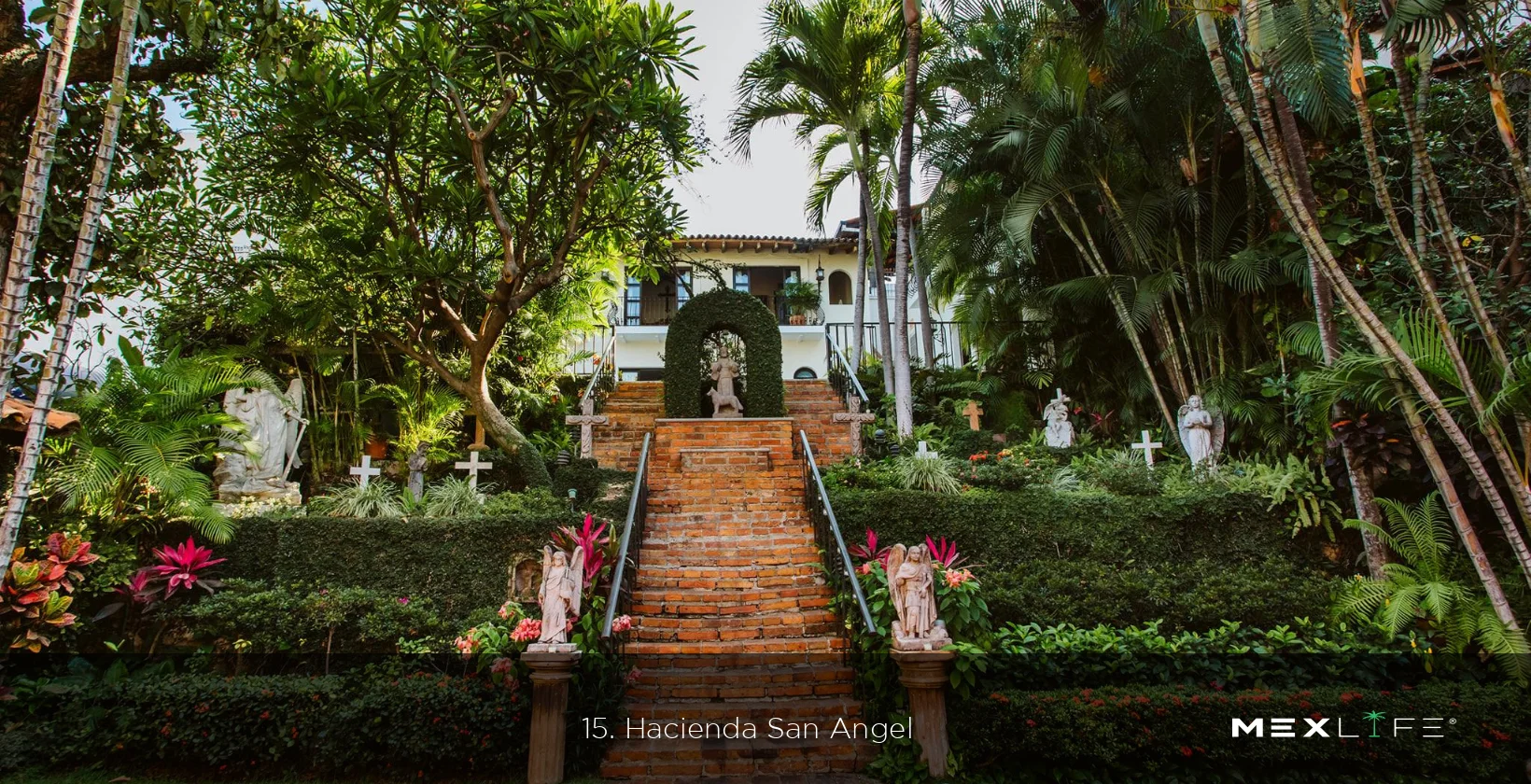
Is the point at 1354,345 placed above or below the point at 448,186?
below

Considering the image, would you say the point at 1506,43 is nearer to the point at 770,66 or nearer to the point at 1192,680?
the point at 1192,680

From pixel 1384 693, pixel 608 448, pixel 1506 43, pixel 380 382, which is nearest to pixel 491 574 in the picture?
pixel 608 448

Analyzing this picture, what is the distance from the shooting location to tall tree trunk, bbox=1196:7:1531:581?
20.7ft

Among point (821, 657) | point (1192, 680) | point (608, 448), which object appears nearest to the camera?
point (1192, 680)

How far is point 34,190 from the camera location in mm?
4312

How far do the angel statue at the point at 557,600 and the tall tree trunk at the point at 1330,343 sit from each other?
7.55m

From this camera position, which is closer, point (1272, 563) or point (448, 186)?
point (1272, 563)

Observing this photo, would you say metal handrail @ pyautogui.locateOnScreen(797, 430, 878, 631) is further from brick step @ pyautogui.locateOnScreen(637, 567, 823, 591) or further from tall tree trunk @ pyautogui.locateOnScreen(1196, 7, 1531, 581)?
tall tree trunk @ pyautogui.locateOnScreen(1196, 7, 1531, 581)

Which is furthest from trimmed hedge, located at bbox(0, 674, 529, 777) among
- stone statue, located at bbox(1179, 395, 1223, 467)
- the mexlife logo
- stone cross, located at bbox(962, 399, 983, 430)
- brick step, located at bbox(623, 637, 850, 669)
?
stone cross, located at bbox(962, 399, 983, 430)

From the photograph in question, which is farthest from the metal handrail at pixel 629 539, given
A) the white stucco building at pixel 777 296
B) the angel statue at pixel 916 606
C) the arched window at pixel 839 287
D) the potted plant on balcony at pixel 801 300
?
the arched window at pixel 839 287

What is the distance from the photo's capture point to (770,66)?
12.8 metres

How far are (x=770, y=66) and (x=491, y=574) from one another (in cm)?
924

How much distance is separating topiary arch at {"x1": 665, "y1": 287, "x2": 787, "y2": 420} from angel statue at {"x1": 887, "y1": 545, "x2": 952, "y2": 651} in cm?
758

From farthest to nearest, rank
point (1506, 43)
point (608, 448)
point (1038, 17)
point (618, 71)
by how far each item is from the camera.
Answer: point (608, 448), point (1038, 17), point (618, 71), point (1506, 43)
